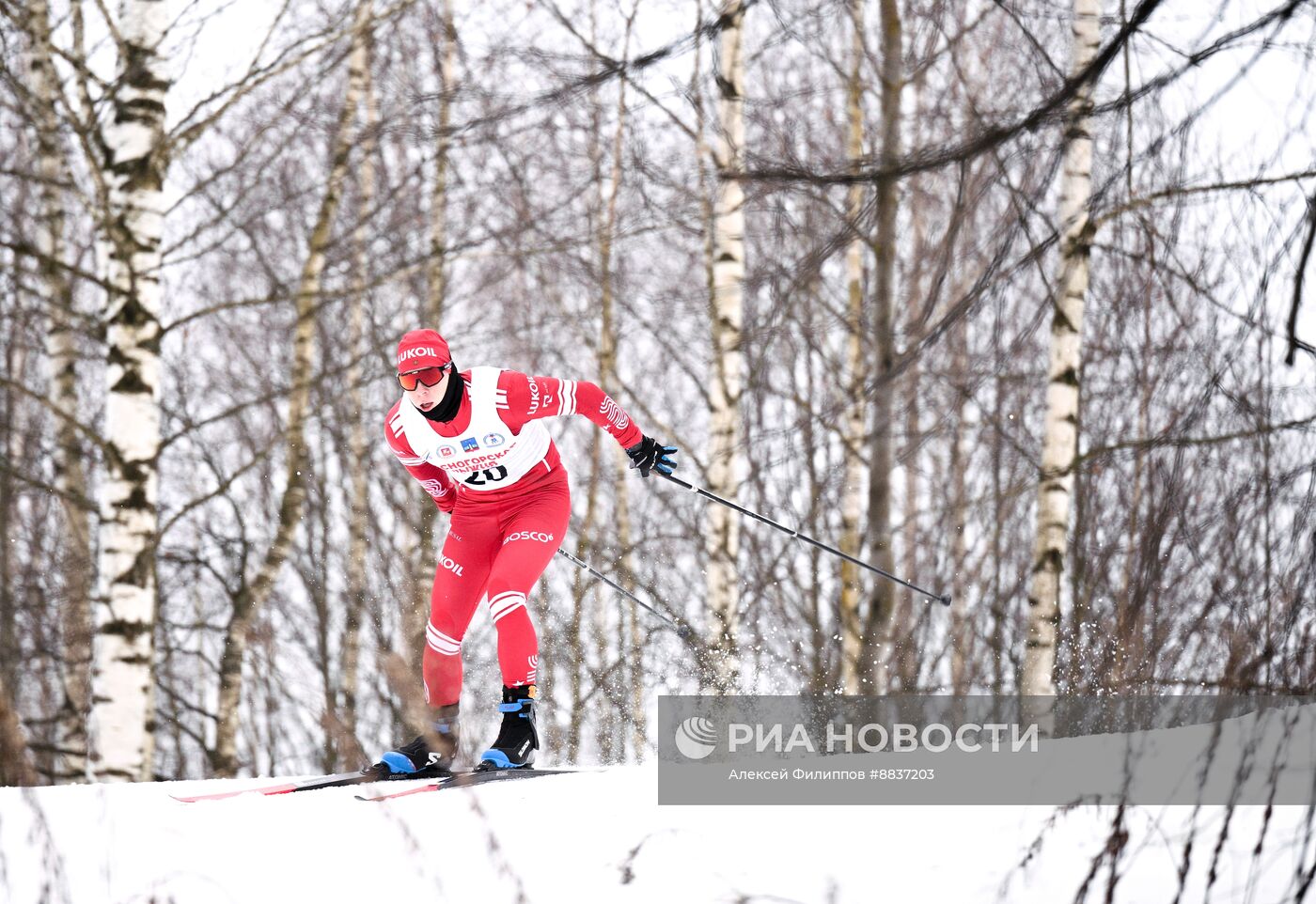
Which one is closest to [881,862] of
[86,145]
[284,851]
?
[284,851]

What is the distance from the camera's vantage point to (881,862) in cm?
292

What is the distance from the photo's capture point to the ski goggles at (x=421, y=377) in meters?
4.52

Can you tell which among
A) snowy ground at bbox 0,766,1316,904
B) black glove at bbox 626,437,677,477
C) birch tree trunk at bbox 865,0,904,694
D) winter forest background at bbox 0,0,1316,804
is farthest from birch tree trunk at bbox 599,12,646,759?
snowy ground at bbox 0,766,1316,904

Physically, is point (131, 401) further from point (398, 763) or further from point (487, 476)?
point (398, 763)

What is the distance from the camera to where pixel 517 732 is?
4.82 m

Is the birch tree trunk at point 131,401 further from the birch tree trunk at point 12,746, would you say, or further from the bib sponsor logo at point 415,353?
the birch tree trunk at point 12,746

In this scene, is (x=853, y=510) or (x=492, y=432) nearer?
(x=492, y=432)

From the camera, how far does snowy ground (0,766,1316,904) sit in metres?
2.76

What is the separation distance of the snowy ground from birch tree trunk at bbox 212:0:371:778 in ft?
17.4

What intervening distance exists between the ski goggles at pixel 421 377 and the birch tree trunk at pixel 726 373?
9.70 feet

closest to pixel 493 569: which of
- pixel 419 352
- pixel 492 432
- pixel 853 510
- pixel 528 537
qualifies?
pixel 528 537

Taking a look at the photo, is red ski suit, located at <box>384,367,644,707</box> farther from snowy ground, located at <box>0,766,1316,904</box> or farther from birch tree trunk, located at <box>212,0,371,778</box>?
birch tree trunk, located at <box>212,0,371,778</box>

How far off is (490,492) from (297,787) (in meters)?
1.44

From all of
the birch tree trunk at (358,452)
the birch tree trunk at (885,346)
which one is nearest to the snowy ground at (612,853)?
the birch tree trunk at (885,346)
